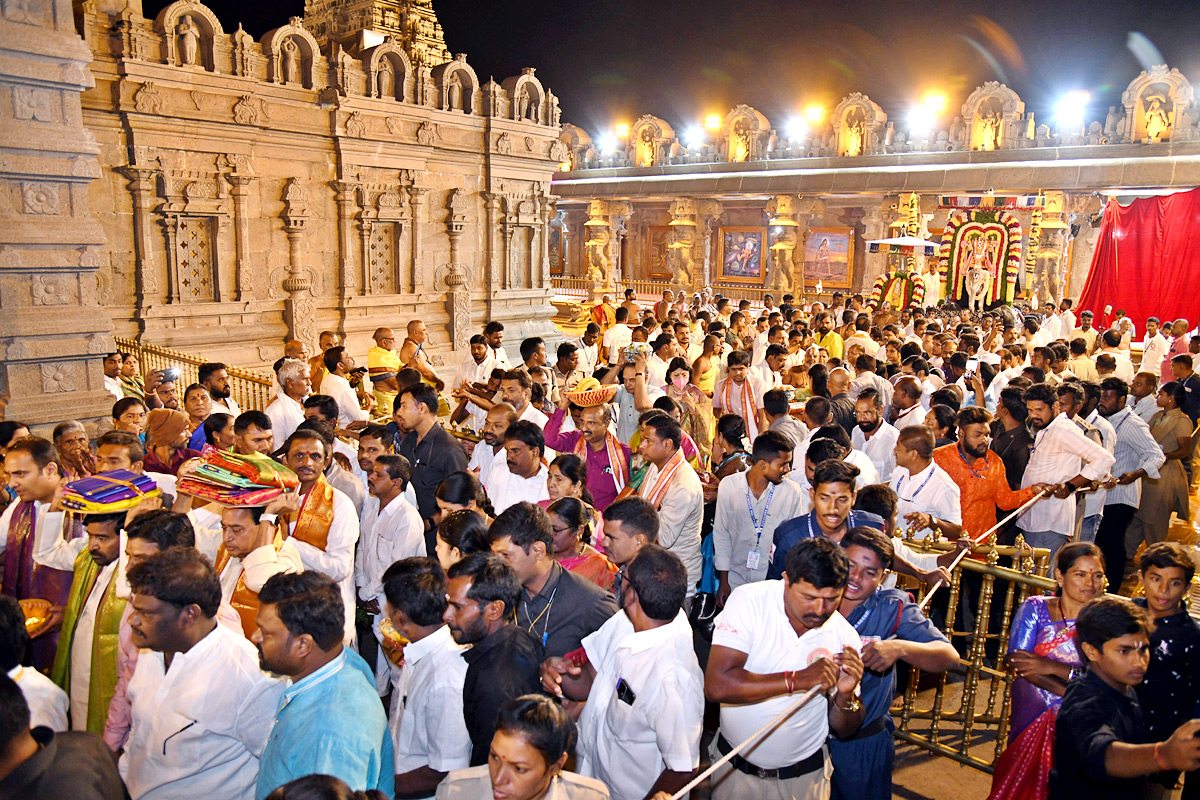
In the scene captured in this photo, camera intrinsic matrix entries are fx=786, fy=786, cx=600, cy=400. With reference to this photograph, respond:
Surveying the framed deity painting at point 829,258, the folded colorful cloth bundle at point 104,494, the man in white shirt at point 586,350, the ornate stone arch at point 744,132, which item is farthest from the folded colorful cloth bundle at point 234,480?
the ornate stone arch at point 744,132

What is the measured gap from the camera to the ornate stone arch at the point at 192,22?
32.7ft

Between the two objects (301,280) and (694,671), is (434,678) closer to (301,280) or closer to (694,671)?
(694,671)

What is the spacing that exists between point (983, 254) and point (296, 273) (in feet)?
40.6

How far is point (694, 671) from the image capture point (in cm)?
278

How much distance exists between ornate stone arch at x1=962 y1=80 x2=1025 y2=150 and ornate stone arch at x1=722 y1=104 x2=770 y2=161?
20.0ft

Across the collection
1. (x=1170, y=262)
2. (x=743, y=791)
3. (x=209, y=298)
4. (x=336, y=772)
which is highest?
(x=1170, y=262)

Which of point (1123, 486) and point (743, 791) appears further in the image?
point (1123, 486)

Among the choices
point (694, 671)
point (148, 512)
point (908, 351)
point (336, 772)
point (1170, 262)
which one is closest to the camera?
point (336, 772)

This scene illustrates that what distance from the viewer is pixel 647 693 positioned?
2699mm

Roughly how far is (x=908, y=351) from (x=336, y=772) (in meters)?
8.32

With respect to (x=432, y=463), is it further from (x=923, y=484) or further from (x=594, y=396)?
(x=923, y=484)

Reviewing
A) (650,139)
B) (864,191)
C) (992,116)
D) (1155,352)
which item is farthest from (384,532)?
(650,139)

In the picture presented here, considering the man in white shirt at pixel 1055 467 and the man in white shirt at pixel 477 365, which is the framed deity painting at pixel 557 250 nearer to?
the man in white shirt at pixel 477 365

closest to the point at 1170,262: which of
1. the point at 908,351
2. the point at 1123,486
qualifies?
the point at 908,351
